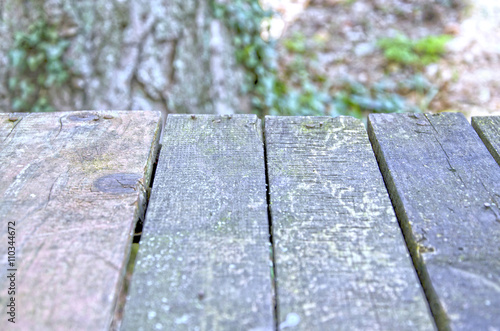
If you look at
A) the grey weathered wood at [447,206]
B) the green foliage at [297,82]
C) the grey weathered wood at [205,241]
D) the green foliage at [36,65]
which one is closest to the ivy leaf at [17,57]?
the green foliage at [36,65]

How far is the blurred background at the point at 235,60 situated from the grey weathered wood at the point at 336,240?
1.85m

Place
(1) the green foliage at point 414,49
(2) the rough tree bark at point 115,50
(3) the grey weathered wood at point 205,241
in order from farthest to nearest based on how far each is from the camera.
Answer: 1. (1) the green foliage at point 414,49
2. (2) the rough tree bark at point 115,50
3. (3) the grey weathered wood at point 205,241

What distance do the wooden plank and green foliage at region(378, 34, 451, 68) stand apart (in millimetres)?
3701

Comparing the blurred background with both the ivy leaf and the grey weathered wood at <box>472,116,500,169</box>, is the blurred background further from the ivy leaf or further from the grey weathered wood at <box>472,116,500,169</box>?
the grey weathered wood at <box>472,116,500,169</box>

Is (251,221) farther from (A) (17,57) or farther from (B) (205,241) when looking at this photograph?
(A) (17,57)

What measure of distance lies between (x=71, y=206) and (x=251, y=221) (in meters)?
0.43

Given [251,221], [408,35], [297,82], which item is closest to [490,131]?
[251,221]

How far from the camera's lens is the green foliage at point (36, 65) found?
277 centimetres

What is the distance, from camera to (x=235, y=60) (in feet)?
10.9

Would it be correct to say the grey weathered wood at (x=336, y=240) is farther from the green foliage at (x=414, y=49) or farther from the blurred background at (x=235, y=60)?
the green foliage at (x=414, y=49)

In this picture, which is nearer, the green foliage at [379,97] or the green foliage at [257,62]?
the green foliage at [257,62]

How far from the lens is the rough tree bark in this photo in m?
2.76

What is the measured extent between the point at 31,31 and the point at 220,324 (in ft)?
8.92

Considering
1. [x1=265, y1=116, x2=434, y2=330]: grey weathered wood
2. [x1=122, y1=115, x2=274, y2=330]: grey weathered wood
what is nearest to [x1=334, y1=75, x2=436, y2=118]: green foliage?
[x1=265, y1=116, x2=434, y2=330]: grey weathered wood
